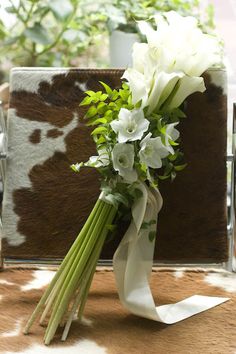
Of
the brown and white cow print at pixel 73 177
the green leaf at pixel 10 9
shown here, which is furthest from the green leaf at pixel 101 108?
the green leaf at pixel 10 9

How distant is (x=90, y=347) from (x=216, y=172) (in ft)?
1.85

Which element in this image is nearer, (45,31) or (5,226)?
(5,226)

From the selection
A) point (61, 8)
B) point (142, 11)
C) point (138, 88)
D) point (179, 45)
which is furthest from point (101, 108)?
point (61, 8)

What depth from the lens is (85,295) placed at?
4.91 feet

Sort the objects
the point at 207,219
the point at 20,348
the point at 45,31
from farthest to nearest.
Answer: the point at 45,31 → the point at 207,219 → the point at 20,348

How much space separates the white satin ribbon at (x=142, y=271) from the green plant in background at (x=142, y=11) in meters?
0.96

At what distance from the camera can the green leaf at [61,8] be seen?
2.42 meters

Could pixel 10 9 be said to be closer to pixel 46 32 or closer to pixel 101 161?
pixel 46 32

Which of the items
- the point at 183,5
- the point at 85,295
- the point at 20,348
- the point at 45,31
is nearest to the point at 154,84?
the point at 85,295

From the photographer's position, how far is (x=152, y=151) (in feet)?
4.63

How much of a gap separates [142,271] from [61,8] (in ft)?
4.03

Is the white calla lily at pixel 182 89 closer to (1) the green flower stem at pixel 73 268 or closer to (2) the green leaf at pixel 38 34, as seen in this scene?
(1) the green flower stem at pixel 73 268

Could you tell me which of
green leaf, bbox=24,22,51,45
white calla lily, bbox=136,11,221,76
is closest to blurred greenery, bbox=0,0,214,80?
green leaf, bbox=24,22,51,45

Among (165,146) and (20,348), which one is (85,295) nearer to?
(20,348)
